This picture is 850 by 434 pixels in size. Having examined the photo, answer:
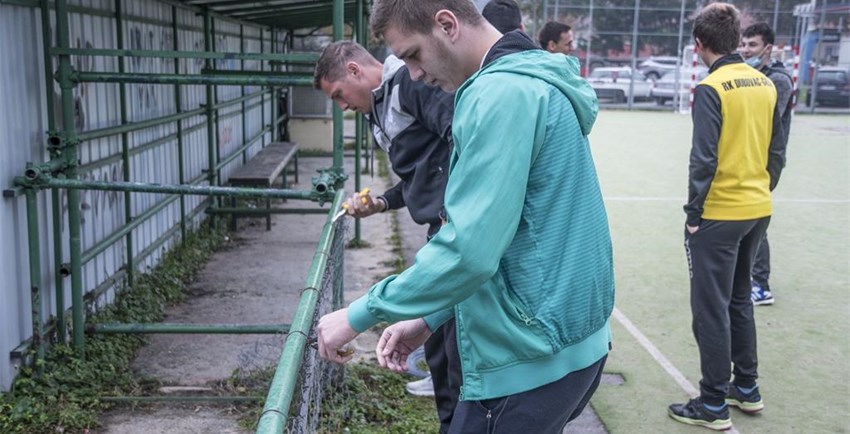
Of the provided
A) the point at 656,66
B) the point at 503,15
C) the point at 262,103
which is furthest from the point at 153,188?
the point at 656,66

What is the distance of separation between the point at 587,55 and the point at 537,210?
99.1ft

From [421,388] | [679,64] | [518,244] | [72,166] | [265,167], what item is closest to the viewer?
[518,244]

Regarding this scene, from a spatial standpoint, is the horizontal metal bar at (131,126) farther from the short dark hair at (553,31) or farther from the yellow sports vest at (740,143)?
the yellow sports vest at (740,143)

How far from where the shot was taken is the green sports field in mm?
4715

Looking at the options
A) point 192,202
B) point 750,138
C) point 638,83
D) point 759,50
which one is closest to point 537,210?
point 750,138

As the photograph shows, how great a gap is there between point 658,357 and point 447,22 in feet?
13.3

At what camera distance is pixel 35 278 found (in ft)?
14.6

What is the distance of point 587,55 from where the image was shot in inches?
1224

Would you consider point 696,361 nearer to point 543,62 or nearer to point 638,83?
point 543,62

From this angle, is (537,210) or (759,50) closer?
(537,210)

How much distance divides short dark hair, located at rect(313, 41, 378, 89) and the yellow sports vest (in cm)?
167

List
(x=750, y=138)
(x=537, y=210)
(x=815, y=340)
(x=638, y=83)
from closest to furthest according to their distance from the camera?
(x=537, y=210) < (x=750, y=138) < (x=815, y=340) < (x=638, y=83)

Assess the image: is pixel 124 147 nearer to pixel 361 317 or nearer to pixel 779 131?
pixel 779 131

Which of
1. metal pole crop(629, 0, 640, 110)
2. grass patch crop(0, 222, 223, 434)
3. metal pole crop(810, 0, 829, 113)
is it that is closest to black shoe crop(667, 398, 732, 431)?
grass patch crop(0, 222, 223, 434)
